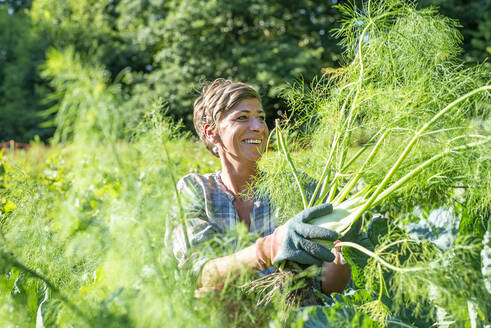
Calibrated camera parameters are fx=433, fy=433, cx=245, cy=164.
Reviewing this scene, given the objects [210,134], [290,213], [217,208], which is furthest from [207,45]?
[290,213]

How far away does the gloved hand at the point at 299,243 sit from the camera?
53.4 inches

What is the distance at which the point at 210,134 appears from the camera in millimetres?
2230

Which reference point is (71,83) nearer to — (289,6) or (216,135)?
(216,135)

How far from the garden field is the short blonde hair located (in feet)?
0.67

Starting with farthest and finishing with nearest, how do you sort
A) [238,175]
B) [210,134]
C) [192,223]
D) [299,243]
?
[210,134]
[238,175]
[192,223]
[299,243]

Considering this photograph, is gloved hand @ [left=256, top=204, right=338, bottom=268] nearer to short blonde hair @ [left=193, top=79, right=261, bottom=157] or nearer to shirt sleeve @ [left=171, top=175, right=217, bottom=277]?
shirt sleeve @ [left=171, top=175, right=217, bottom=277]

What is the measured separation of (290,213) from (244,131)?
1.51ft

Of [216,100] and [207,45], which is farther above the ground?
[216,100]

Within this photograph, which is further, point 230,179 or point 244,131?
point 230,179

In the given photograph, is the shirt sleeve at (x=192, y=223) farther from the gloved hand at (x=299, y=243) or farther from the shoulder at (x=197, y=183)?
the gloved hand at (x=299, y=243)

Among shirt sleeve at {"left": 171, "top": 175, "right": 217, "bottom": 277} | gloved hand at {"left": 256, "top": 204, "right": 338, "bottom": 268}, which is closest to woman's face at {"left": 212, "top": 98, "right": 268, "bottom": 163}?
shirt sleeve at {"left": 171, "top": 175, "right": 217, "bottom": 277}

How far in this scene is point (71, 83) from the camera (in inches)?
38.2

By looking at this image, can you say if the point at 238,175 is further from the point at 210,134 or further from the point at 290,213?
the point at 290,213

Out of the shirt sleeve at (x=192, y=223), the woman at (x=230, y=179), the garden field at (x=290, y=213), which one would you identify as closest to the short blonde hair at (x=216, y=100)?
the woman at (x=230, y=179)
